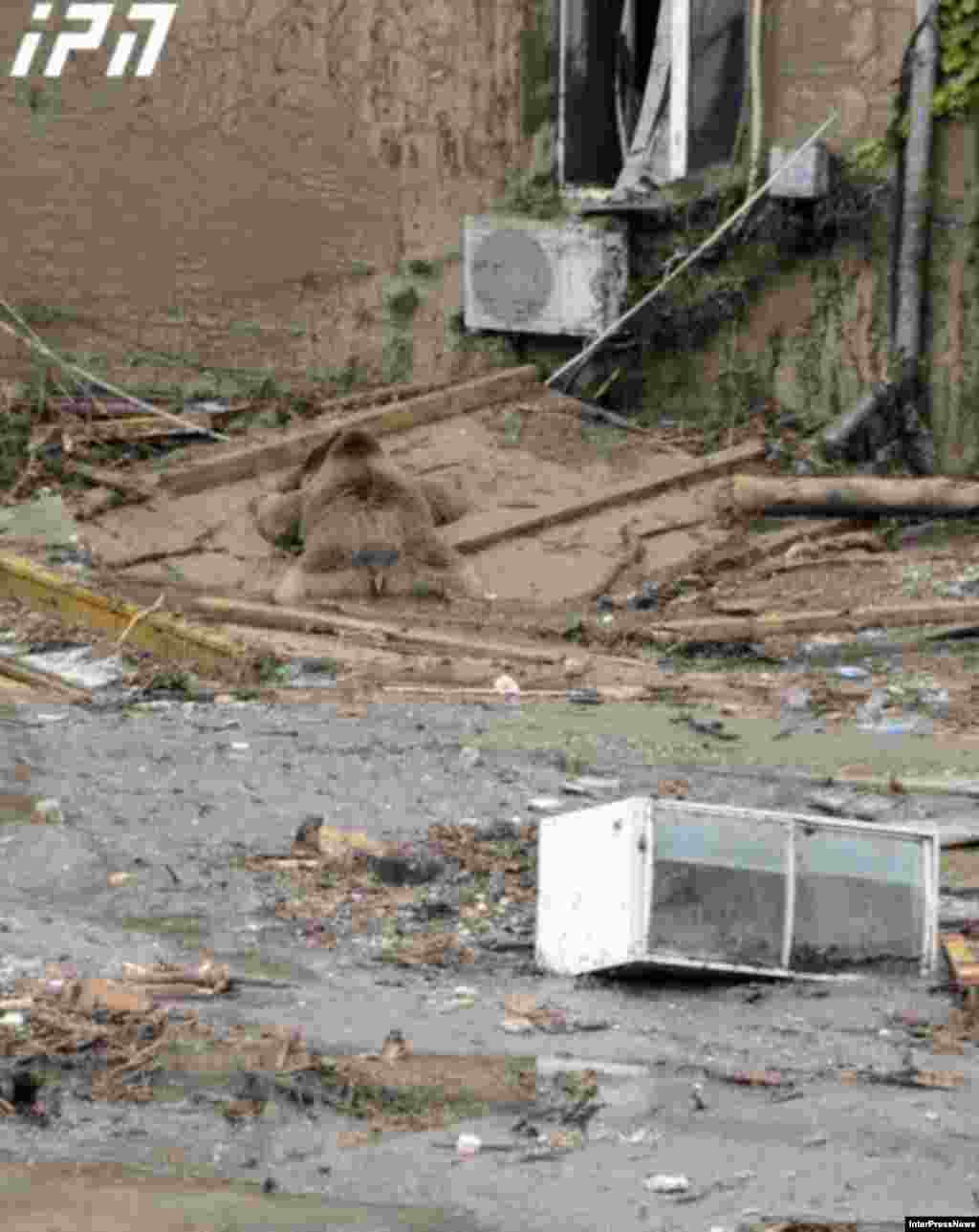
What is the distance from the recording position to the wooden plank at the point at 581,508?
16031mm

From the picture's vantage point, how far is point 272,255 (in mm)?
18750

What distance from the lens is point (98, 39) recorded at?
18.9 metres

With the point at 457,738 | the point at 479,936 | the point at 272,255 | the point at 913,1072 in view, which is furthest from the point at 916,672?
the point at 272,255

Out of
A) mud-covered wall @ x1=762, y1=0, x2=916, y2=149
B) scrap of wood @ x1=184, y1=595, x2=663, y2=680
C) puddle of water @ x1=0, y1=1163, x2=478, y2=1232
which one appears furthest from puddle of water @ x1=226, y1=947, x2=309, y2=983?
mud-covered wall @ x1=762, y1=0, x2=916, y2=149

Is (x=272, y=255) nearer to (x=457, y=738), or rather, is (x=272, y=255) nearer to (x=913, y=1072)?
(x=457, y=738)

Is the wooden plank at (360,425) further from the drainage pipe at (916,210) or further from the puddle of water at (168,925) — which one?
the puddle of water at (168,925)

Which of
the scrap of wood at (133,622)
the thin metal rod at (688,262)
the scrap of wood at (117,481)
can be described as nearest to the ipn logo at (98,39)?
the scrap of wood at (117,481)

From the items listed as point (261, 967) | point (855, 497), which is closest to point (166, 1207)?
point (261, 967)

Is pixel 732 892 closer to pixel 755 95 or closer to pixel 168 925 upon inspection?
pixel 168 925

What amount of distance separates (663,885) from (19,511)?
25.7 ft

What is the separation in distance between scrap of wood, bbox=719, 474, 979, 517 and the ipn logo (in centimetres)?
452

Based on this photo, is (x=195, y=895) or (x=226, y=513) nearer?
(x=195, y=895)

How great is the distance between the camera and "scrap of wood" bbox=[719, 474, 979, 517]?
16.0 meters

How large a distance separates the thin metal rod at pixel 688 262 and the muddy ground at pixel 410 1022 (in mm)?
5398
